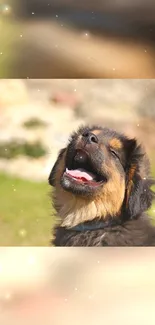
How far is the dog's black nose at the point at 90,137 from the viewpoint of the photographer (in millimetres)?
1263

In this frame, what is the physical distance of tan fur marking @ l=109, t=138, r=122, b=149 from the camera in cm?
127

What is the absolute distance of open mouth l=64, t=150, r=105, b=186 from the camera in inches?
49.6

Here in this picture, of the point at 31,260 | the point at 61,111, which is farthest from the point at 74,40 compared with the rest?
the point at 31,260

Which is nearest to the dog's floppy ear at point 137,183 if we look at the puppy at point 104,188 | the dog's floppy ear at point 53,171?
the puppy at point 104,188

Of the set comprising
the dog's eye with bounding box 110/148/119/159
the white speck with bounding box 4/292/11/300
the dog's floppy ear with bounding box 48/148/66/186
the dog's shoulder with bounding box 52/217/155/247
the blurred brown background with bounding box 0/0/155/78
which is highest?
the blurred brown background with bounding box 0/0/155/78

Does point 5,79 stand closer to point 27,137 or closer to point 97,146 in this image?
point 27,137

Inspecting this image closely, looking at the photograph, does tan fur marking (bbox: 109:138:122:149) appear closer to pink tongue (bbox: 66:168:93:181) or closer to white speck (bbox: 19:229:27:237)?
pink tongue (bbox: 66:168:93:181)

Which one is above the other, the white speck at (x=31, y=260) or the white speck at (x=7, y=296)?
the white speck at (x=31, y=260)

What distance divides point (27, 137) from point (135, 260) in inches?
15.5

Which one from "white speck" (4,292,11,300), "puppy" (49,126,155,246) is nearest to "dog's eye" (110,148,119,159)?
"puppy" (49,126,155,246)

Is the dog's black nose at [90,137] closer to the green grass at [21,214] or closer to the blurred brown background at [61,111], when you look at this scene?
the blurred brown background at [61,111]

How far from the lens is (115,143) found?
127 centimetres

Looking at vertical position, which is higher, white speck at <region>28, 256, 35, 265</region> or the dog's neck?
the dog's neck

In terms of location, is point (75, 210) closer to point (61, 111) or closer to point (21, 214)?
point (21, 214)
